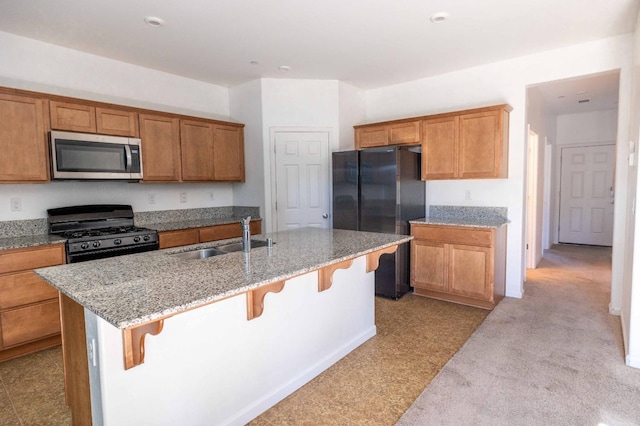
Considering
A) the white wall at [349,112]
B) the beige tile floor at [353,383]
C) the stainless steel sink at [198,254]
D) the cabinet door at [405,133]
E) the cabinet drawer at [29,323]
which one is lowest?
the beige tile floor at [353,383]

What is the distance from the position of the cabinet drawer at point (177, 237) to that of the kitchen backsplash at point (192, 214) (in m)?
0.57

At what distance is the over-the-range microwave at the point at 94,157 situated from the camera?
3027mm

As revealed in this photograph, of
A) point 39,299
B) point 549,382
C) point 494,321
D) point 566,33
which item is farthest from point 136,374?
point 566,33

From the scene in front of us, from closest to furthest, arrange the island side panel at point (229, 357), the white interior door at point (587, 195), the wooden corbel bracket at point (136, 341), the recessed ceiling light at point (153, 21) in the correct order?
the wooden corbel bracket at point (136, 341) → the island side panel at point (229, 357) → the recessed ceiling light at point (153, 21) → the white interior door at point (587, 195)

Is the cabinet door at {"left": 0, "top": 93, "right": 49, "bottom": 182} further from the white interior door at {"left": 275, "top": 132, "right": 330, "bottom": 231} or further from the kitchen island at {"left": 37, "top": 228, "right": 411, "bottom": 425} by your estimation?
the white interior door at {"left": 275, "top": 132, "right": 330, "bottom": 231}

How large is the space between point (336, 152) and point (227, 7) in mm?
2042

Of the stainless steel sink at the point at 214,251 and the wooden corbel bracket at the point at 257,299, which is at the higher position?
Result: the stainless steel sink at the point at 214,251

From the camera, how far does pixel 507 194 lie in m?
3.90

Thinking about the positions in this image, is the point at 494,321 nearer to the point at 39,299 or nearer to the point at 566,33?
the point at 566,33

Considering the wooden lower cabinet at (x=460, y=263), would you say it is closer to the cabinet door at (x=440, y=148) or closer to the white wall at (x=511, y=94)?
the white wall at (x=511, y=94)

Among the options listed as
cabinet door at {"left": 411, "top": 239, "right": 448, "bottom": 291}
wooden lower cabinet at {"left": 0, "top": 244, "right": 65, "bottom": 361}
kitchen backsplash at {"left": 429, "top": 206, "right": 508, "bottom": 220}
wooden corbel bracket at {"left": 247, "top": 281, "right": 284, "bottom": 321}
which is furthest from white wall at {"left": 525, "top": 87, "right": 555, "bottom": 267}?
wooden lower cabinet at {"left": 0, "top": 244, "right": 65, "bottom": 361}

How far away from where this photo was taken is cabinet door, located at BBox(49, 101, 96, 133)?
9.94ft

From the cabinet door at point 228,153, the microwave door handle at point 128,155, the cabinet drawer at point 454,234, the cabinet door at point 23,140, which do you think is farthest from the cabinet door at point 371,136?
the cabinet door at point 23,140

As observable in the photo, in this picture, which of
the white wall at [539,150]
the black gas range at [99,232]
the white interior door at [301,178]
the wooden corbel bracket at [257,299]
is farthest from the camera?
the white wall at [539,150]
